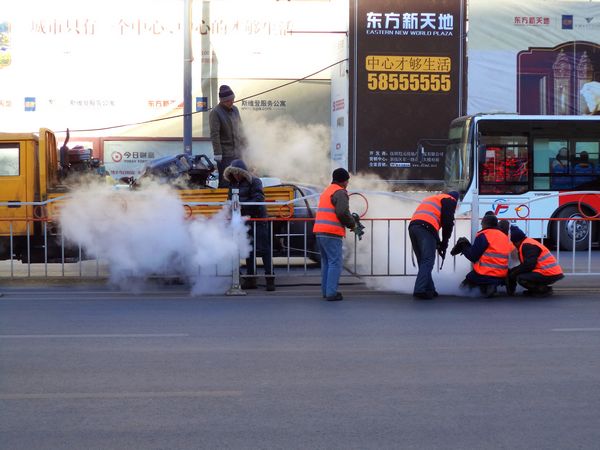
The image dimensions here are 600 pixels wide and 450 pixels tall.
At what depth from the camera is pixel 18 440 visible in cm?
443

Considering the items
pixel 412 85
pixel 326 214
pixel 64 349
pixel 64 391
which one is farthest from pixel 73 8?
pixel 64 391

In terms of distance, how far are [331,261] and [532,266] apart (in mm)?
2447

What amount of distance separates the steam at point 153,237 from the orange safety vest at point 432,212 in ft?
7.42

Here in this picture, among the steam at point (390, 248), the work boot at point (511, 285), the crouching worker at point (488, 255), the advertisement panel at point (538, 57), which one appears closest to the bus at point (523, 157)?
the advertisement panel at point (538, 57)

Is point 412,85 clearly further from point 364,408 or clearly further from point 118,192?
point 364,408

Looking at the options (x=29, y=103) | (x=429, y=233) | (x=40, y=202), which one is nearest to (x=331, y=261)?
(x=429, y=233)

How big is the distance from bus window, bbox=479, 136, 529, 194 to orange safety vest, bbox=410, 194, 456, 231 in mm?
8319

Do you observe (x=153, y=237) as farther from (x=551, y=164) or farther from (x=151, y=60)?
(x=151, y=60)

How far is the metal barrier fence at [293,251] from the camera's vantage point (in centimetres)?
1085

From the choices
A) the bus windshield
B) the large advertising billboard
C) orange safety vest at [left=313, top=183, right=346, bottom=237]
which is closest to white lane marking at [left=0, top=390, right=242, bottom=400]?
orange safety vest at [left=313, top=183, right=346, bottom=237]

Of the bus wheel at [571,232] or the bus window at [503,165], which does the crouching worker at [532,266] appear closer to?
the bus wheel at [571,232]

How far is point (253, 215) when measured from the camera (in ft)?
35.2

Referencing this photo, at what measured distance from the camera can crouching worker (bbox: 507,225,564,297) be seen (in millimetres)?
9789

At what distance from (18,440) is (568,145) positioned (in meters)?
16.2
